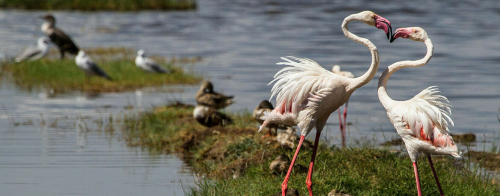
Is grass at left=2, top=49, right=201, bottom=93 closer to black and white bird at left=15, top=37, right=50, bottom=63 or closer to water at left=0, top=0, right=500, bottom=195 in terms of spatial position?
black and white bird at left=15, top=37, right=50, bottom=63

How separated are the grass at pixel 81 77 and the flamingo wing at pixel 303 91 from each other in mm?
9997

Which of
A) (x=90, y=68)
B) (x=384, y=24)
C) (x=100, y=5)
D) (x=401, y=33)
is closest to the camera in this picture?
(x=401, y=33)

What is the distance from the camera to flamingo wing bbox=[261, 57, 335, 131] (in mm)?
7082

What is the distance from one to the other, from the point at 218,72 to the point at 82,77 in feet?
13.2

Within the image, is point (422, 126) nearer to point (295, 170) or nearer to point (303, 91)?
point (303, 91)

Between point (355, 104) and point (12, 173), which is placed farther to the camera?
point (355, 104)

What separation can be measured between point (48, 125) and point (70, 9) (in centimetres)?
3478

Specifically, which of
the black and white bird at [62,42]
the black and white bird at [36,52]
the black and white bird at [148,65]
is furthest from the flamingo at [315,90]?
the black and white bird at [62,42]

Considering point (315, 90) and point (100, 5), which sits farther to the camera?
point (100, 5)

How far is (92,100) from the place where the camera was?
50.4ft

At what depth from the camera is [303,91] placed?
7.14 metres

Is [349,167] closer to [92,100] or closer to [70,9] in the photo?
[92,100]

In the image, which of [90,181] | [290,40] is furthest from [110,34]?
[90,181]

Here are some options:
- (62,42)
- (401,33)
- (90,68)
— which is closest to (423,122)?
(401,33)
